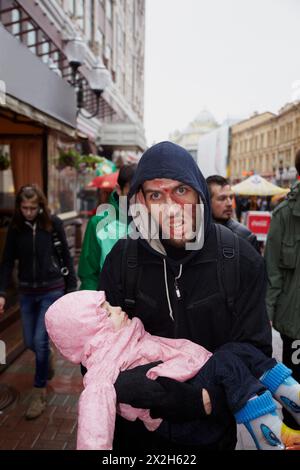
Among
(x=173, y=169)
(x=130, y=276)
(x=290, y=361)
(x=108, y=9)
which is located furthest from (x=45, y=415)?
(x=108, y=9)

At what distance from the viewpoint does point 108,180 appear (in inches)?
405

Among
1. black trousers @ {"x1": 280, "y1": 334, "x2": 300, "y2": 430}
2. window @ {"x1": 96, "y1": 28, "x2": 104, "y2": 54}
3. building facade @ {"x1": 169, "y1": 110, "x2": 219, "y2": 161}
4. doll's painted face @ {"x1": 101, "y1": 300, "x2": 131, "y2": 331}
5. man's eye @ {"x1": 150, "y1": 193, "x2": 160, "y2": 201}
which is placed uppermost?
building facade @ {"x1": 169, "y1": 110, "x2": 219, "y2": 161}

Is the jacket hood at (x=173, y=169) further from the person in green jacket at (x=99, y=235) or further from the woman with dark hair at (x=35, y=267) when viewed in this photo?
the woman with dark hair at (x=35, y=267)

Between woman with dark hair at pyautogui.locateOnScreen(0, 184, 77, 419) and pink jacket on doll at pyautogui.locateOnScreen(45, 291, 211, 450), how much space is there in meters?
2.41

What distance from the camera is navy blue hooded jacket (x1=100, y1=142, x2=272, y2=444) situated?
1714 mm

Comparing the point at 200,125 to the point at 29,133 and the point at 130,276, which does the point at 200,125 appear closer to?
the point at 29,133

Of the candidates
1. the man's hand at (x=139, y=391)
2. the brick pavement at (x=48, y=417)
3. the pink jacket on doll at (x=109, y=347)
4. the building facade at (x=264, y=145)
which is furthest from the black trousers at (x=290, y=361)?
the building facade at (x=264, y=145)

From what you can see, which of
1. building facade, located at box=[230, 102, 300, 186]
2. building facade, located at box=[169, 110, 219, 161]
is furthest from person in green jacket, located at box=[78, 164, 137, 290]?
building facade, located at box=[169, 110, 219, 161]

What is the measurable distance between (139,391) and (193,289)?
0.46 m

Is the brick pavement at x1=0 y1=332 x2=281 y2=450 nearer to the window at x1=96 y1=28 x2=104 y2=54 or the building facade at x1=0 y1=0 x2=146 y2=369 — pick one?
the building facade at x1=0 y1=0 x2=146 y2=369

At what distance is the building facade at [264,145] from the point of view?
122ft

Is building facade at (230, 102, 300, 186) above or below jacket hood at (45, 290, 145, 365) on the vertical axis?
above

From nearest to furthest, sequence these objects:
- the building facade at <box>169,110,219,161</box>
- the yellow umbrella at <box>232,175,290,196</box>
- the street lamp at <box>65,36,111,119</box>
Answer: the street lamp at <box>65,36,111,119</box> → the yellow umbrella at <box>232,175,290,196</box> → the building facade at <box>169,110,219,161</box>
